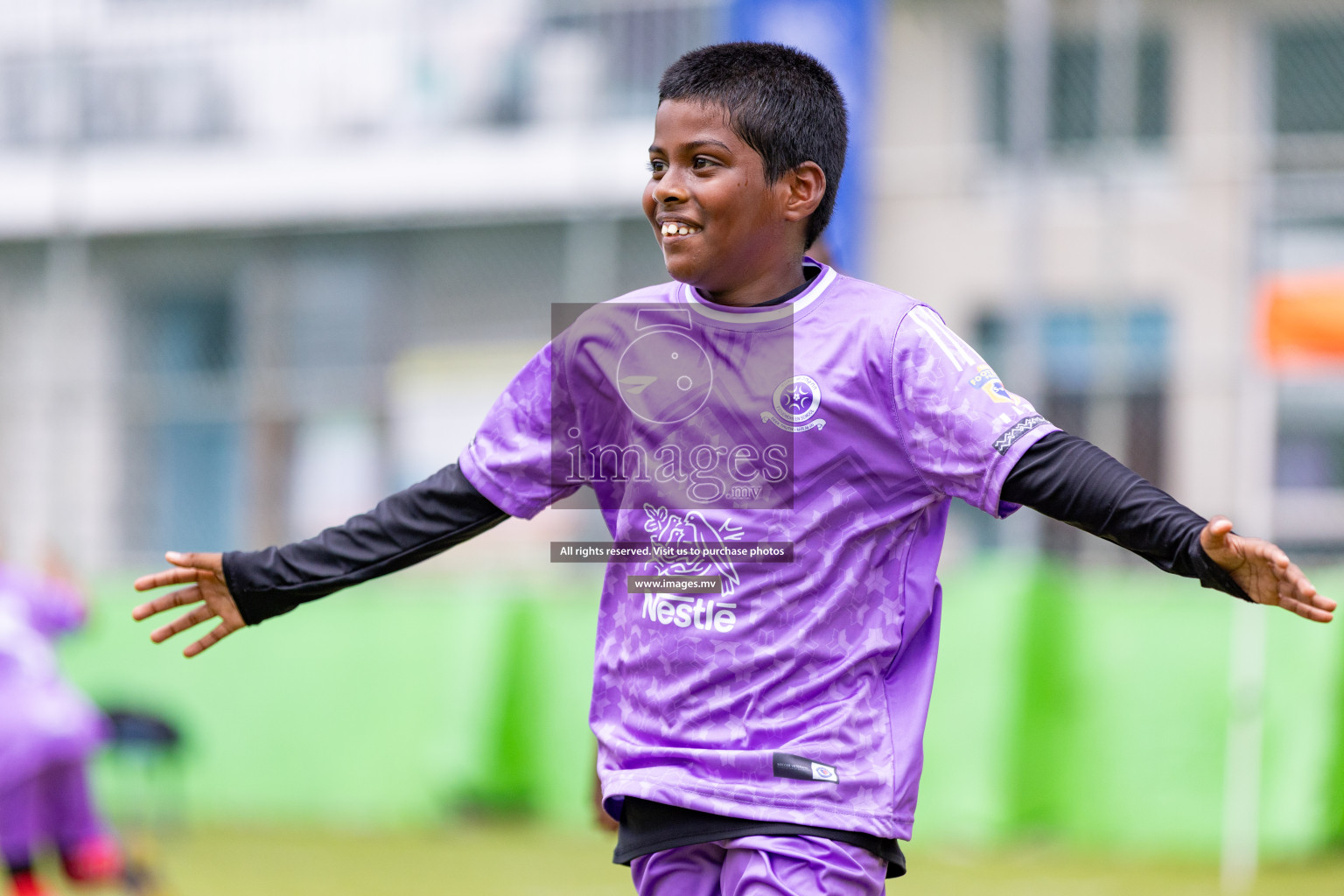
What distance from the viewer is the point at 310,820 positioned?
9297mm

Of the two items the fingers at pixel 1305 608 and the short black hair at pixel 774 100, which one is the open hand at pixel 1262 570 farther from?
the short black hair at pixel 774 100

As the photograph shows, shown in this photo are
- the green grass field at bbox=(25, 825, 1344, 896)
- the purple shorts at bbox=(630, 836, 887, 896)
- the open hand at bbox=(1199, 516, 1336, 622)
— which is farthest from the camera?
the green grass field at bbox=(25, 825, 1344, 896)

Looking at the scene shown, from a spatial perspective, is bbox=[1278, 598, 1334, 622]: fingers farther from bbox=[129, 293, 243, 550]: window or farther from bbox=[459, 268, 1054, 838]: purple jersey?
bbox=[129, 293, 243, 550]: window

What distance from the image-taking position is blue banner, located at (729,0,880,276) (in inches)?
258

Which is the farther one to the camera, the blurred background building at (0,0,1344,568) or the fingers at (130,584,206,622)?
the blurred background building at (0,0,1344,568)

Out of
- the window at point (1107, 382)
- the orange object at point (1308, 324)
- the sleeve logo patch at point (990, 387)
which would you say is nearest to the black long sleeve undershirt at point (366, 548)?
the sleeve logo patch at point (990, 387)

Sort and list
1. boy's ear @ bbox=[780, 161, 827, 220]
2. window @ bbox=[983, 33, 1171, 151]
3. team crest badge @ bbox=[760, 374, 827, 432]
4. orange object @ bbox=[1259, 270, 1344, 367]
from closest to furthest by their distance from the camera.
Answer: team crest badge @ bbox=[760, 374, 827, 432]
boy's ear @ bbox=[780, 161, 827, 220]
orange object @ bbox=[1259, 270, 1344, 367]
window @ bbox=[983, 33, 1171, 151]

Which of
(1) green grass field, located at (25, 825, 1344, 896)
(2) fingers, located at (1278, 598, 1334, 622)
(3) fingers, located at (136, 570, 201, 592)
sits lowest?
(1) green grass field, located at (25, 825, 1344, 896)

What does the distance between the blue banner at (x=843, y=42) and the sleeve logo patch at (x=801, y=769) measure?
391 cm

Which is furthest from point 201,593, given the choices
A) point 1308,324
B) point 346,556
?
point 1308,324

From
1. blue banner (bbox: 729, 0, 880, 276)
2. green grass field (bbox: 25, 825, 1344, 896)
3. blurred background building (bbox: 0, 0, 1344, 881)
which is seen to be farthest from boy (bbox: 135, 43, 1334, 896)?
green grass field (bbox: 25, 825, 1344, 896)

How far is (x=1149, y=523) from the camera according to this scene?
2.16 m

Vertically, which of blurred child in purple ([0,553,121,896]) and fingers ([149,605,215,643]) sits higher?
fingers ([149,605,215,643])

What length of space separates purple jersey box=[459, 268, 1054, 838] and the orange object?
214 inches
